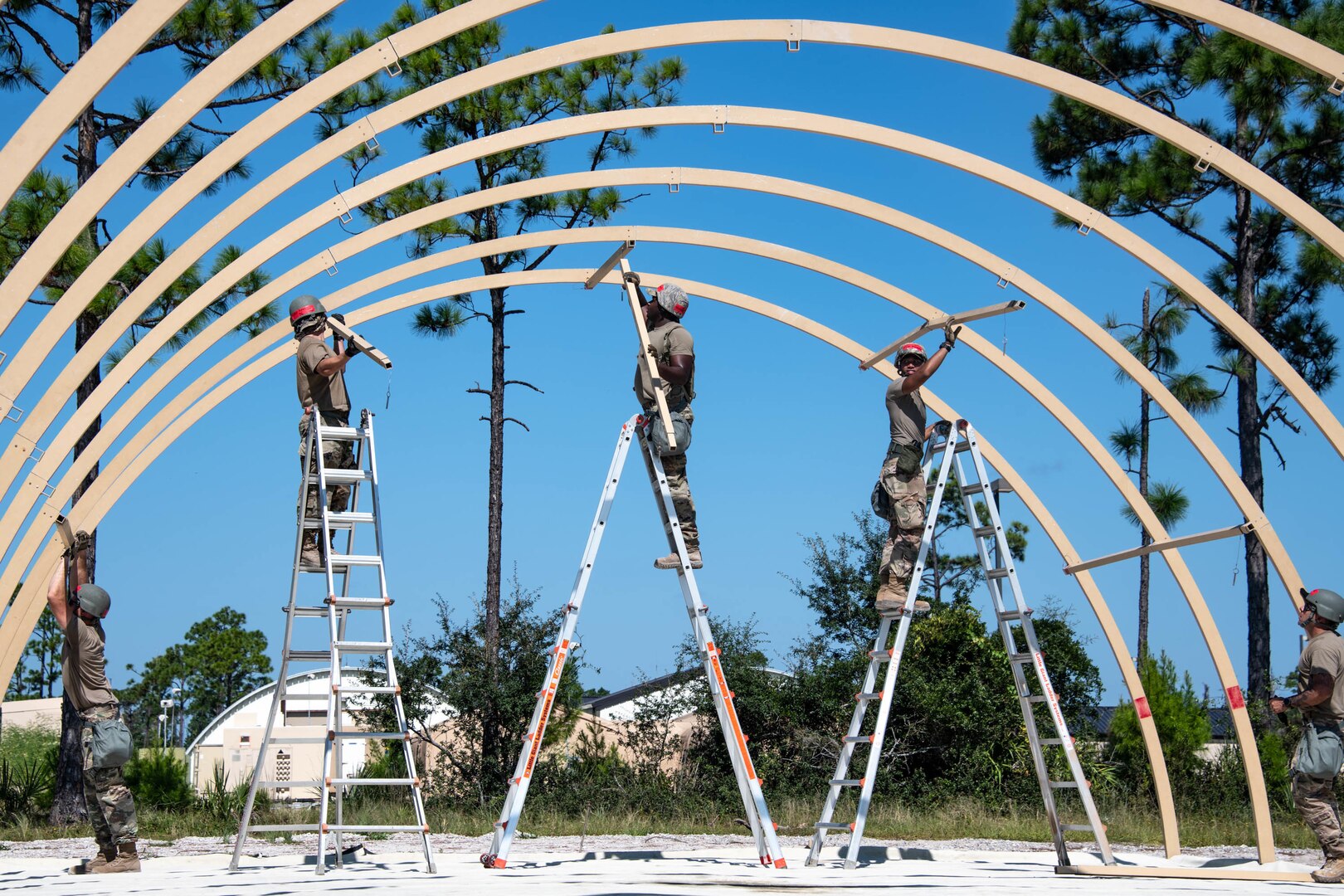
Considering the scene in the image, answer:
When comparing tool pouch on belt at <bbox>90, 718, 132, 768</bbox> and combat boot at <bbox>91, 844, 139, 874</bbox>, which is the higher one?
tool pouch on belt at <bbox>90, 718, 132, 768</bbox>

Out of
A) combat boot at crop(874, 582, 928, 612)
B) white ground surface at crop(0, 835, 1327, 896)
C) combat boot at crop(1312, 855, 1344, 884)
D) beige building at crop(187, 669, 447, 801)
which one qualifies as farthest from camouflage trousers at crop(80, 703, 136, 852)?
beige building at crop(187, 669, 447, 801)

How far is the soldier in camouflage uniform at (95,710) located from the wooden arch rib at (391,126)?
1.07m

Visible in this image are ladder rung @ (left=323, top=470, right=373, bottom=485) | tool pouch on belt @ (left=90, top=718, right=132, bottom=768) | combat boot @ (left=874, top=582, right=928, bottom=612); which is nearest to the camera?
tool pouch on belt @ (left=90, top=718, right=132, bottom=768)

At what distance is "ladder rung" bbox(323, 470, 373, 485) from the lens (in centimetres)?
890

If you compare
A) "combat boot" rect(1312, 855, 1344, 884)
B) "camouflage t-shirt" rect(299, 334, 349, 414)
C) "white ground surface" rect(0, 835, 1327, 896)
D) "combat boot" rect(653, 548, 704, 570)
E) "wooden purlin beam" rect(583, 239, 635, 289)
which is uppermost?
"wooden purlin beam" rect(583, 239, 635, 289)

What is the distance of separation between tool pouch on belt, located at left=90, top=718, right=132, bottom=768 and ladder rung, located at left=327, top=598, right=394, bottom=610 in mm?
1738

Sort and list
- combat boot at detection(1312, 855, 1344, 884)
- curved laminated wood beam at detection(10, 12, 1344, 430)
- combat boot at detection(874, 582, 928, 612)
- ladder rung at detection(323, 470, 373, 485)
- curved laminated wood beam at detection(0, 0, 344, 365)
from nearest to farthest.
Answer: curved laminated wood beam at detection(0, 0, 344, 365) → curved laminated wood beam at detection(10, 12, 1344, 430) → combat boot at detection(1312, 855, 1344, 884) → ladder rung at detection(323, 470, 373, 485) → combat boot at detection(874, 582, 928, 612)

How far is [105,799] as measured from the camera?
8.84 metres

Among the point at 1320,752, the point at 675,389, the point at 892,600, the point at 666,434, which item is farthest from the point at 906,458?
the point at 1320,752

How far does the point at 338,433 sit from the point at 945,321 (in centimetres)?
447

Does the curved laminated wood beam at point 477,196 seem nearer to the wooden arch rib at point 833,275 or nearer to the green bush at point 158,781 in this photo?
the wooden arch rib at point 833,275

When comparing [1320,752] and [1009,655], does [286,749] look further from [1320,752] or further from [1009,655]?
[1320,752]

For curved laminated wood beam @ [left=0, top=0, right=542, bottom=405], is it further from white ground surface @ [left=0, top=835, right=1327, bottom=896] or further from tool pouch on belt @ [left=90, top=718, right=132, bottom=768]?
white ground surface @ [left=0, top=835, right=1327, bottom=896]

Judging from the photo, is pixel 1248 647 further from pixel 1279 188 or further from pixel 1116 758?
pixel 1279 188
